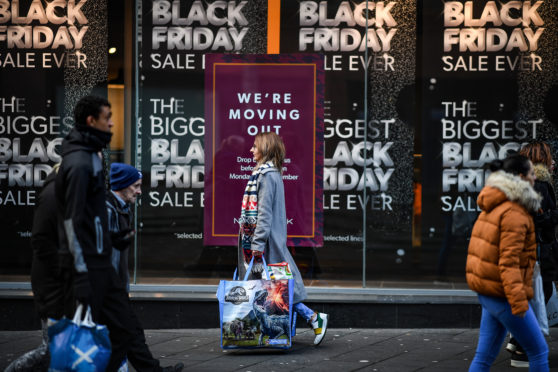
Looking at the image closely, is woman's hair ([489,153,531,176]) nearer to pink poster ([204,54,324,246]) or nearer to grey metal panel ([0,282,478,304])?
grey metal panel ([0,282,478,304])

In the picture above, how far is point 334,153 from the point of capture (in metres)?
9.38

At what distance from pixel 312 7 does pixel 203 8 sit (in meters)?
1.14

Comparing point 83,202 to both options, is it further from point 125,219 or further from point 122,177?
point 122,177

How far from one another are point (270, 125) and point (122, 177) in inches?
133

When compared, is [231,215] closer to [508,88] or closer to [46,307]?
[508,88]

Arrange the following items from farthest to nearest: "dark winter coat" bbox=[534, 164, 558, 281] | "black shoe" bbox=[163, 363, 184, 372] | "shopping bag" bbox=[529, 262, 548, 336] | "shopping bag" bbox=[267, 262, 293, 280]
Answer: "shopping bag" bbox=[267, 262, 293, 280], "dark winter coat" bbox=[534, 164, 558, 281], "black shoe" bbox=[163, 363, 184, 372], "shopping bag" bbox=[529, 262, 548, 336]

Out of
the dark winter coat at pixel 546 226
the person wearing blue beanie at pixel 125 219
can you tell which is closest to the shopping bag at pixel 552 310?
the dark winter coat at pixel 546 226

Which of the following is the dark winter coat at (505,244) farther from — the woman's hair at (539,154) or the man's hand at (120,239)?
the man's hand at (120,239)

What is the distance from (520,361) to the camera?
23.1 feet

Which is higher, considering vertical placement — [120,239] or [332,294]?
[120,239]

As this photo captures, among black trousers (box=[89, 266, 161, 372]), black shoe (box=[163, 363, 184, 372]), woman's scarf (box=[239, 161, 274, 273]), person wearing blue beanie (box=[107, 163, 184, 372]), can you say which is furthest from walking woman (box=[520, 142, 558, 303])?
black trousers (box=[89, 266, 161, 372])

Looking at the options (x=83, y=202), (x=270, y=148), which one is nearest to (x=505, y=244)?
(x=83, y=202)

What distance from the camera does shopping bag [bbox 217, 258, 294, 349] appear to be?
24.2ft

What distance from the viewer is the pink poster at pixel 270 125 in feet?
30.6
